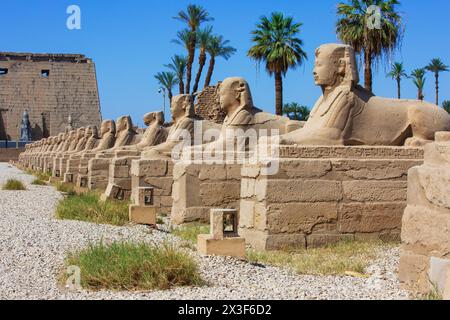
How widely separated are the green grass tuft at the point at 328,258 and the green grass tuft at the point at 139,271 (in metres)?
1.10

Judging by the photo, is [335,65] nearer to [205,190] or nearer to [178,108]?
[205,190]

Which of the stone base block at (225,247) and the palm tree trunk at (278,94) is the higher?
the palm tree trunk at (278,94)

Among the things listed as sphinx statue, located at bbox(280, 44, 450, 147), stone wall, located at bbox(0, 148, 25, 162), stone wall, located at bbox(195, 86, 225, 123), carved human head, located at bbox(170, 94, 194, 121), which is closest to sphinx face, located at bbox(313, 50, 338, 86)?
sphinx statue, located at bbox(280, 44, 450, 147)

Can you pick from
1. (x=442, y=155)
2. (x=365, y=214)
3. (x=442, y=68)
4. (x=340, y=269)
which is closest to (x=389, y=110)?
(x=365, y=214)

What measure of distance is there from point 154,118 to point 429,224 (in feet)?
29.8

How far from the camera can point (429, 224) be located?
423 cm

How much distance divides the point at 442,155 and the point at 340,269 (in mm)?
1519

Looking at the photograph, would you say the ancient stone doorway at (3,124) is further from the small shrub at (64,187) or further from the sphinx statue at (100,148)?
the small shrub at (64,187)

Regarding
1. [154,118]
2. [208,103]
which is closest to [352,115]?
[154,118]

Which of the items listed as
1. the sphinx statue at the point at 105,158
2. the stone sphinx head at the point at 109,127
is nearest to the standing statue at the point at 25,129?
the stone sphinx head at the point at 109,127

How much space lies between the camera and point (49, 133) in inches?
2250

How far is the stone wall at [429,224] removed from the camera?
407 cm
